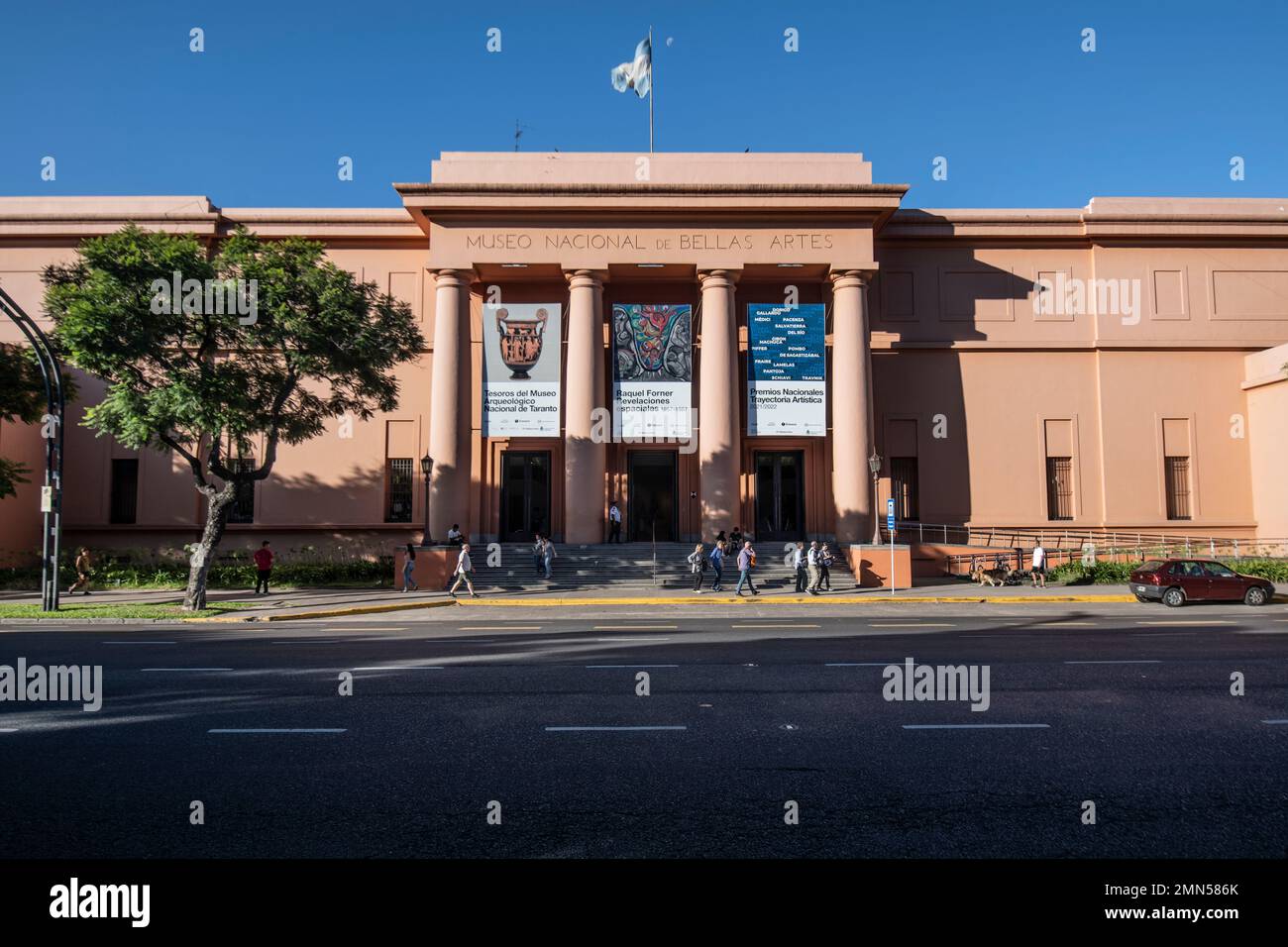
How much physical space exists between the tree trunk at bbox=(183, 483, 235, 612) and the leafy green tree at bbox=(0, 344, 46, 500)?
9.61 meters

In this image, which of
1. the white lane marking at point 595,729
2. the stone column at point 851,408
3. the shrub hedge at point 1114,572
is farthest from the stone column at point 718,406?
the white lane marking at point 595,729

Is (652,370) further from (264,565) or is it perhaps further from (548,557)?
(264,565)

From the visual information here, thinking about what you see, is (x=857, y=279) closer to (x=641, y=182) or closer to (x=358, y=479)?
(x=641, y=182)

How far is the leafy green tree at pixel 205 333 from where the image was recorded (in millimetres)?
18438

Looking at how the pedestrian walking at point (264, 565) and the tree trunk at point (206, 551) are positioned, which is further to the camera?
the pedestrian walking at point (264, 565)

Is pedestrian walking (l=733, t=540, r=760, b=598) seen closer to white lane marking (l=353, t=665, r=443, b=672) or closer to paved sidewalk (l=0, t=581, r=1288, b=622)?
paved sidewalk (l=0, t=581, r=1288, b=622)

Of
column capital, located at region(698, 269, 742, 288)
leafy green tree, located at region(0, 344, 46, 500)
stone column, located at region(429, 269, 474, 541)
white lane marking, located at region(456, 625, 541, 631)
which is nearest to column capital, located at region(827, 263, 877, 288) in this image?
column capital, located at region(698, 269, 742, 288)

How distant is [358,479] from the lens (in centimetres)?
3072

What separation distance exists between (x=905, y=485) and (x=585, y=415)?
1459 cm

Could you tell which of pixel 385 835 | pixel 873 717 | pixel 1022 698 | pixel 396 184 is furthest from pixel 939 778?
pixel 396 184

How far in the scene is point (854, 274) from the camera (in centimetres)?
2812

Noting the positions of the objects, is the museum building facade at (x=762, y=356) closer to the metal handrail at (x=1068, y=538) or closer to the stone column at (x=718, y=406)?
the stone column at (x=718, y=406)

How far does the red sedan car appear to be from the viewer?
2078 cm

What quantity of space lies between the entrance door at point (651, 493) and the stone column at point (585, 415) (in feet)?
10.4
